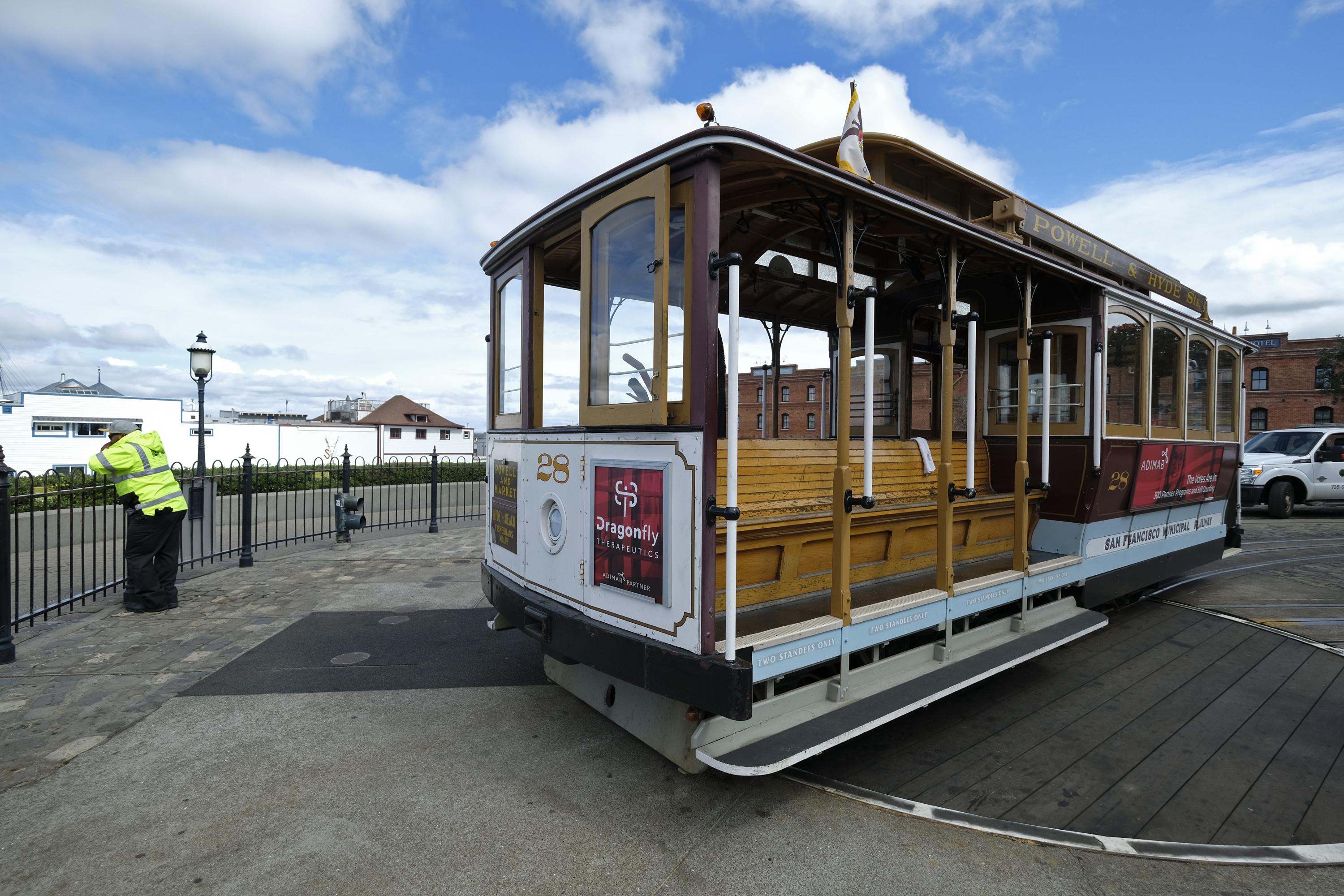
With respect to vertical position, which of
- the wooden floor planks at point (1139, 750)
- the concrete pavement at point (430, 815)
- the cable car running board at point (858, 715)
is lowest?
the wooden floor planks at point (1139, 750)

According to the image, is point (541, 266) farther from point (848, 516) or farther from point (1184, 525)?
point (1184, 525)

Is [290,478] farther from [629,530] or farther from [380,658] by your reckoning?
[629,530]

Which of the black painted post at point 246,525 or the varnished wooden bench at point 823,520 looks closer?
the varnished wooden bench at point 823,520

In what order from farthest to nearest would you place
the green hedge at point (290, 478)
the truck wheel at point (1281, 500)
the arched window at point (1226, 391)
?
the truck wheel at point (1281, 500) < the green hedge at point (290, 478) < the arched window at point (1226, 391)

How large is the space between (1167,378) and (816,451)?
4.15 m

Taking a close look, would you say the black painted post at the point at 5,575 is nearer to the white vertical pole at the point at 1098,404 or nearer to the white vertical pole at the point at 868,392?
the white vertical pole at the point at 868,392

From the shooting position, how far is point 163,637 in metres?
5.55

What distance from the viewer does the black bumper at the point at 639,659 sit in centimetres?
278

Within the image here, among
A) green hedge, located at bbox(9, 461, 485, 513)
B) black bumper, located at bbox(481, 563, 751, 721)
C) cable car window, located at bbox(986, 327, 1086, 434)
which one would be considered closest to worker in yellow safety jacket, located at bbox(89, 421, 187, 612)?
green hedge, located at bbox(9, 461, 485, 513)

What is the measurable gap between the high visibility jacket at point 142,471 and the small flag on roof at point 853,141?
5.99 meters

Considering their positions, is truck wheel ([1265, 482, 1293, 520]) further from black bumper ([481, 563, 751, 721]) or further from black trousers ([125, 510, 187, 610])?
black trousers ([125, 510, 187, 610])

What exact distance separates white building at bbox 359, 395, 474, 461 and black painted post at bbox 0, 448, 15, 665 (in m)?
46.4

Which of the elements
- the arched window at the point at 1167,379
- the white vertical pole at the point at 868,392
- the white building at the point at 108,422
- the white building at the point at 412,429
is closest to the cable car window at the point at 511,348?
the white vertical pole at the point at 868,392

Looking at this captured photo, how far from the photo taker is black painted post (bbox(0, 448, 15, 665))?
190 inches
